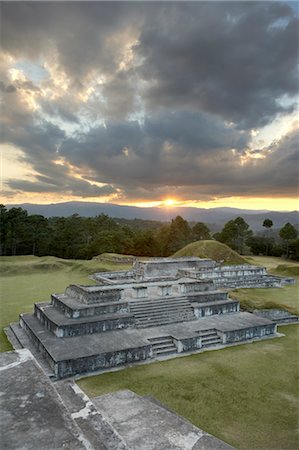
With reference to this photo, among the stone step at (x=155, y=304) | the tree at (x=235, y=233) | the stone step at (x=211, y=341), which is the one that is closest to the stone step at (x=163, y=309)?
the stone step at (x=155, y=304)

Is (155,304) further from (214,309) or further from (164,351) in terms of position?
(164,351)

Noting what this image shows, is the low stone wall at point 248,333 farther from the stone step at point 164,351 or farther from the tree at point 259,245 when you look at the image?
the tree at point 259,245

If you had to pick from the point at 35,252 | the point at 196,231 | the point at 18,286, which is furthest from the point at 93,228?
the point at 18,286

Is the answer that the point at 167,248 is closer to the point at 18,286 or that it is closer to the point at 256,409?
the point at 18,286

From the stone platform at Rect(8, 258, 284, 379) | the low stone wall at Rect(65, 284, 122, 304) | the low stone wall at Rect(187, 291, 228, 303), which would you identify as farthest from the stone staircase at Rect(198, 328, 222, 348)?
the low stone wall at Rect(65, 284, 122, 304)

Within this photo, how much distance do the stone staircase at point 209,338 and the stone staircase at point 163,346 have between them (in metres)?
1.12

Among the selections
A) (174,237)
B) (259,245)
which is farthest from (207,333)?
(259,245)

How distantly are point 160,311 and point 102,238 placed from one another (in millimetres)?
30670

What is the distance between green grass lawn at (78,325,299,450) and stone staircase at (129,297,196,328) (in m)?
2.02

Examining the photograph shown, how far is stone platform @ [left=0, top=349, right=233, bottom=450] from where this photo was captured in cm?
→ 326

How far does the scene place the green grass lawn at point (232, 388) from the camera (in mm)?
6227

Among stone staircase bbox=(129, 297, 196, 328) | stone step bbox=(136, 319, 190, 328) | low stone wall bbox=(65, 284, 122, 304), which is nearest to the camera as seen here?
stone step bbox=(136, 319, 190, 328)

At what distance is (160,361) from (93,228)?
4068 cm

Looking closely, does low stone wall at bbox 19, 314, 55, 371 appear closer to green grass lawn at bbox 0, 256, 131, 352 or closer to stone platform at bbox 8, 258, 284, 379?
stone platform at bbox 8, 258, 284, 379
